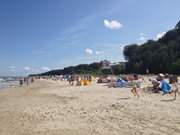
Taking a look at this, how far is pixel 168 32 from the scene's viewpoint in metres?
80.8

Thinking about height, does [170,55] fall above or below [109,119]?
above

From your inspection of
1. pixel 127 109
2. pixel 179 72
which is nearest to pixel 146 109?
pixel 127 109

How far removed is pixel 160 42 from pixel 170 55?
17.3m

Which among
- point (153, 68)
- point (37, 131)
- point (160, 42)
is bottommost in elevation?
point (37, 131)

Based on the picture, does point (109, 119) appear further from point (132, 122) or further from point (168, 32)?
point (168, 32)

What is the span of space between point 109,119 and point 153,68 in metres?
62.0

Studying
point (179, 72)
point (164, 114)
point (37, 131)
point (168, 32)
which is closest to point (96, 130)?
point (37, 131)

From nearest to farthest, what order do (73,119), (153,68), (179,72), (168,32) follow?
(73,119)
(179,72)
(153,68)
(168,32)

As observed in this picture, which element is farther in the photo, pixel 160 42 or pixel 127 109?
pixel 160 42

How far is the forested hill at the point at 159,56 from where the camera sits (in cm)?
6444

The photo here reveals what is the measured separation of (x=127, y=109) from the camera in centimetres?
1128

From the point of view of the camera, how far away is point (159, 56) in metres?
67.7

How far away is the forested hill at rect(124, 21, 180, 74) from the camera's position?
6444cm

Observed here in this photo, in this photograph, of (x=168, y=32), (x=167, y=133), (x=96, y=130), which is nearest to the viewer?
(x=167, y=133)
